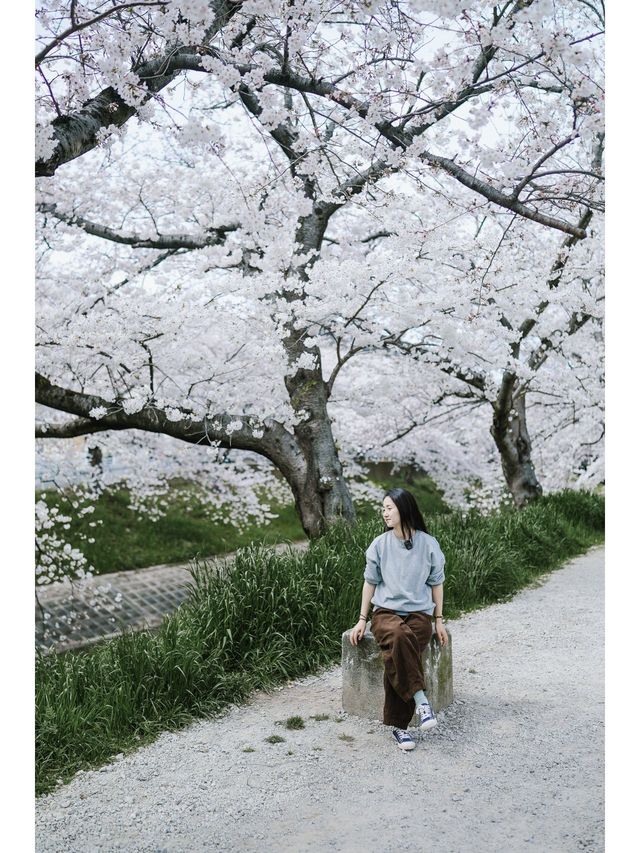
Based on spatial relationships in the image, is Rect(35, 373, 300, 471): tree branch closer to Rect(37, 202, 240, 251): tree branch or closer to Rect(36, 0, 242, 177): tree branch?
Rect(37, 202, 240, 251): tree branch

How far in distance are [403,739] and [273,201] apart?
14.5 ft

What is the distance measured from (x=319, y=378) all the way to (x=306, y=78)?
3218 mm

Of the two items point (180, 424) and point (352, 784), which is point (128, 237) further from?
point (352, 784)

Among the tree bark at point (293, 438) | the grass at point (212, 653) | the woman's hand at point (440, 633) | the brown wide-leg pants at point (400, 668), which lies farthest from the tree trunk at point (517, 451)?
the brown wide-leg pants at point (400, 668)

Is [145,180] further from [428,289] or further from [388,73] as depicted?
[388,73]

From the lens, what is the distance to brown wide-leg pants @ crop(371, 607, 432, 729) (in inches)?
104

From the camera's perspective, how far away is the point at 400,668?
2660 mm

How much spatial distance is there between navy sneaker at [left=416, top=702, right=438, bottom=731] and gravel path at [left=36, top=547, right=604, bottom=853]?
0.10 meters

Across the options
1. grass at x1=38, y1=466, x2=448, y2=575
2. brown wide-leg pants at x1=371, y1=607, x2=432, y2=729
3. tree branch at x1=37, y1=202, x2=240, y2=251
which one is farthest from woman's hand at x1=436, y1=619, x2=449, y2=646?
grass at x1=38, y1=466, x2=448, y2=575

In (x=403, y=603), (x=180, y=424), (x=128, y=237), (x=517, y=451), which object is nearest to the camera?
(x=403, y=603)

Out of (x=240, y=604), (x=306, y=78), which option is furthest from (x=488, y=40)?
(x=240, y=604)

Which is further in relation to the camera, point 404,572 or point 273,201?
point 273,201

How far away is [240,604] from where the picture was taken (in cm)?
340

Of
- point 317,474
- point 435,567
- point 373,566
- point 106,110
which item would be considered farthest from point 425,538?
point 317,474
